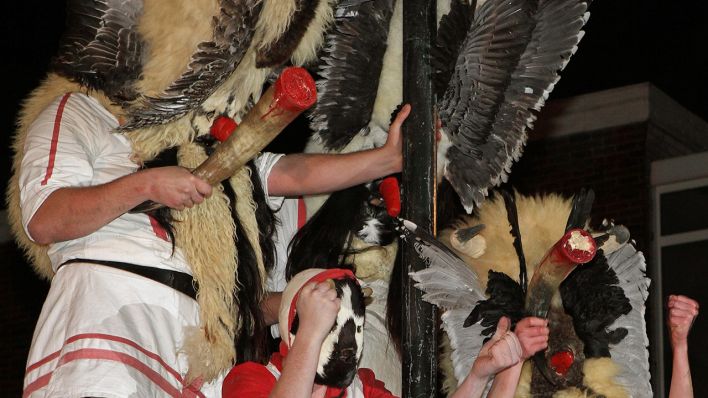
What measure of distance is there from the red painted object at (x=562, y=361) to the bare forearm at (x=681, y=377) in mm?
283

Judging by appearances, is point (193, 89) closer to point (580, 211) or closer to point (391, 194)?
point (391, 194)

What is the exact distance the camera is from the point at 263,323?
275cm

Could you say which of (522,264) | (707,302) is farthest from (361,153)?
(707,302)

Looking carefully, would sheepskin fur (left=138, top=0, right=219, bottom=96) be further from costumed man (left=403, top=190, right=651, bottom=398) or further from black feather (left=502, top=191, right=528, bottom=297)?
black feather (left=502, top=191, right=528, bottom=297)

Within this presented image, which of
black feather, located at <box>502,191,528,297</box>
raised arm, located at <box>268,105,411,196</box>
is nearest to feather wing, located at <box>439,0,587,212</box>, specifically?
black feather, located at <box>502,191,528,297</box>

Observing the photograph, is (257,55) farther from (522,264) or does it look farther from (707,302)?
(707,302)

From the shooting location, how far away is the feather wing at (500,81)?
9.40ft

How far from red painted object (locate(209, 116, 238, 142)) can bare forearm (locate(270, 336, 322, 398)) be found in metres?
0.49

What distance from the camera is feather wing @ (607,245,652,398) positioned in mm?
2967

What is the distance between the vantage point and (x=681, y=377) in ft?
9.77

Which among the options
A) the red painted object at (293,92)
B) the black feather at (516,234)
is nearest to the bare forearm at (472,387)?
the black feather at (516,234)

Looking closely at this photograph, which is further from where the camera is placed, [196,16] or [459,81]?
[459,81]

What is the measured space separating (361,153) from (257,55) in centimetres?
34

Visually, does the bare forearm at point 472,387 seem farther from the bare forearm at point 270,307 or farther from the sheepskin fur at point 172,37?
the sheepskin fur at point 172,37
